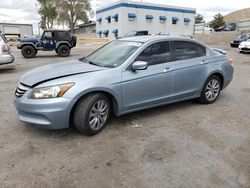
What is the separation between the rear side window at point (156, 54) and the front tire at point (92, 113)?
39.0 inches

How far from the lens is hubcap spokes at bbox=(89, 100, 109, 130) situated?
3666mm

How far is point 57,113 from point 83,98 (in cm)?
44

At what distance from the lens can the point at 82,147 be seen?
3.41 meters

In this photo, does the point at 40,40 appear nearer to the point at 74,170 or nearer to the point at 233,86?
the point at 233,86

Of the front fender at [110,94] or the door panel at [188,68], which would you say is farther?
the door panel at [188,68]

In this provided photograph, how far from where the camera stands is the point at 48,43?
50.5ft

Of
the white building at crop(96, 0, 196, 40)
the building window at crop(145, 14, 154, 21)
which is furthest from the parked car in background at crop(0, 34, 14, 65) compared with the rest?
the building window at crop(145, 14, 154, 21)

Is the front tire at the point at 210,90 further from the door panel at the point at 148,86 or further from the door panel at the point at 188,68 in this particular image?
the door panel at the point at 148,86

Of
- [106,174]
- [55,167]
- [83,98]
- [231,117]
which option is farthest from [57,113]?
[231,117]

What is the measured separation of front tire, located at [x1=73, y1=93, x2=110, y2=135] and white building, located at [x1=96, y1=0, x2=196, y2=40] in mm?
35334

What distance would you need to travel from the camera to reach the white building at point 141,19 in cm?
3812

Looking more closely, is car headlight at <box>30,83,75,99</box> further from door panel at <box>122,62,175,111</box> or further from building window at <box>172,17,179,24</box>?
building window at <box>172,17,179,24</box>

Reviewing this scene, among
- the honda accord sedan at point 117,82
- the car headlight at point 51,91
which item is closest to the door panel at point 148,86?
the honda accord sedan at point 117,82

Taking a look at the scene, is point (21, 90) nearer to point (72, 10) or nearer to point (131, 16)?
point (131, 16)
